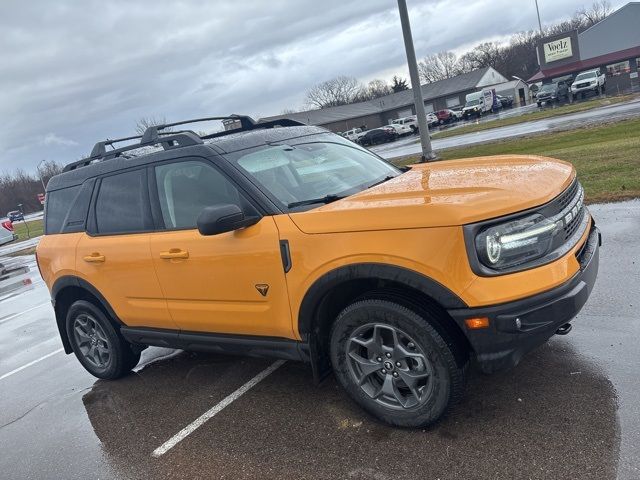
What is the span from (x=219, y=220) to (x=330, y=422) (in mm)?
1571

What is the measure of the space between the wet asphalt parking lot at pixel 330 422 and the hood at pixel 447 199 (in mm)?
1312

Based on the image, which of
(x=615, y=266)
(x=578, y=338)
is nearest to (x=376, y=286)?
(x=578, y=338)

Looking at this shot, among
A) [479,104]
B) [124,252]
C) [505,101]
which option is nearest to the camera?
[124,252]

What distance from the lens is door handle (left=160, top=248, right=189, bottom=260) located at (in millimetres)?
4012

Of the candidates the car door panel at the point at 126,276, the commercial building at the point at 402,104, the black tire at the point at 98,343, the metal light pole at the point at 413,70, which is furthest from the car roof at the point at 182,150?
the commercial building at the point at 402,104

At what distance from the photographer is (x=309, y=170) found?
4.12 m

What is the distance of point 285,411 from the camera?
4.01 meters

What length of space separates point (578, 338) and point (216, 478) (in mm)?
2858

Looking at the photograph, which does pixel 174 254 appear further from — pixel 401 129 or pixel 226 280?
pixel 401 129

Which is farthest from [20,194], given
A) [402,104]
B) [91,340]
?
[91,340]

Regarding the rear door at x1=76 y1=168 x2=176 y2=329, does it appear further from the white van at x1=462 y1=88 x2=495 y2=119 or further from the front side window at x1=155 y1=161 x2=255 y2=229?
the white van at x1=462 y1=88 x2=495 y2=119

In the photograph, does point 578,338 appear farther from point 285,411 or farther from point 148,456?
point 148,456

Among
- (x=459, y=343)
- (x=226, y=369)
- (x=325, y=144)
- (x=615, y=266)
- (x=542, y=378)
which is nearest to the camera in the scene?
(x=459, y=343)

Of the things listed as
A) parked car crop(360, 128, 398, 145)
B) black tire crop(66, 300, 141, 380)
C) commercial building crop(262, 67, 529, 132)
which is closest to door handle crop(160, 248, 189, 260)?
black tire crop(66, 300, 141, 380)
